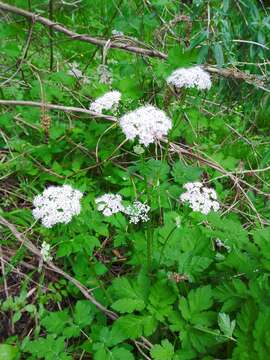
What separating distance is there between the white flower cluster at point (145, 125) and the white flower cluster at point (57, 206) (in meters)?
0.36

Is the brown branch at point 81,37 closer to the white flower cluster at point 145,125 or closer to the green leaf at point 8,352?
the white flower cluster at point 145,125

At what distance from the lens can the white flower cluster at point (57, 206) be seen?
165 centimetres

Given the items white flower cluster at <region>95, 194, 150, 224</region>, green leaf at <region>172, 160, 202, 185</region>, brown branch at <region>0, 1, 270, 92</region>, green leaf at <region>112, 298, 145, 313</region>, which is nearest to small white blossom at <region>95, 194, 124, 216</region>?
white flower cluster at <region>95, 194, 150, 224</region>

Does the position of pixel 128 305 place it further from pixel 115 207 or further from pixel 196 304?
pixel 115 207

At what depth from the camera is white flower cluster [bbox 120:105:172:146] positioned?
5.45ft

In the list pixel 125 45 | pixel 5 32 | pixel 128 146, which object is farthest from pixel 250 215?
pixel 5 32

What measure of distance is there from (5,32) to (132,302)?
182cm

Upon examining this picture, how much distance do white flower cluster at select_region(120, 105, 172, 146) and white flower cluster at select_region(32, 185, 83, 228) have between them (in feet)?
1.17

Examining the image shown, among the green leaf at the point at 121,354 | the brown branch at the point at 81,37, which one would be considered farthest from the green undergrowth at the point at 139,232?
the brown branch at the point at 81,37

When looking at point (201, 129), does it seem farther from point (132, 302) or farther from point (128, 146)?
point (132, 302)

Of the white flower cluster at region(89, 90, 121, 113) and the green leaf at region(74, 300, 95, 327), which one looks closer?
the green leaf at region(74, 300, 95, 327)

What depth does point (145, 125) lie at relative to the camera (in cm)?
168

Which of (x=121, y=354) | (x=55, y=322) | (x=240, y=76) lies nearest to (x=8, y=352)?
(x=55, y=322)

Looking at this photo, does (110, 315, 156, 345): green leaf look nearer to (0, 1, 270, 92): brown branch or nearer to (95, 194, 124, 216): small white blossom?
(95, 194, 124, 216): small white blossom
